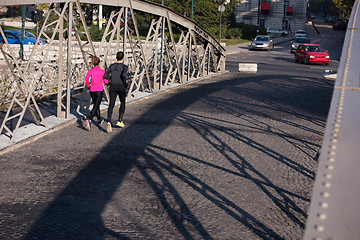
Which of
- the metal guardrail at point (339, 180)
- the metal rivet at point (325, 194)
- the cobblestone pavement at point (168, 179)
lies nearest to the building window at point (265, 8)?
the cobblestone pavement at point (168, 179)

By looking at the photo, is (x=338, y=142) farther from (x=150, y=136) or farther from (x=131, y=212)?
(x=150, y=136)

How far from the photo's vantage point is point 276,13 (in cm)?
9900

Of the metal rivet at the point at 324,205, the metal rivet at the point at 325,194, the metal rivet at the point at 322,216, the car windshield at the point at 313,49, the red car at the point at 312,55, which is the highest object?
the metal rivet at the point at 325,194

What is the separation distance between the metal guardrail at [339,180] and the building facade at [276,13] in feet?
318

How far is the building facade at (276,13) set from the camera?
97938 mm

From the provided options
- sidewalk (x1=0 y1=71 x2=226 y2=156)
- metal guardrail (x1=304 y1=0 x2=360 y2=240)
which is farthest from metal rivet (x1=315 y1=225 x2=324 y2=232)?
sidewalk (x1=0 y1=71 x2=226 y2=156)

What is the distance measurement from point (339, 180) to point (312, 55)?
38.8 m

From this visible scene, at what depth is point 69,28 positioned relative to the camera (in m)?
13.0

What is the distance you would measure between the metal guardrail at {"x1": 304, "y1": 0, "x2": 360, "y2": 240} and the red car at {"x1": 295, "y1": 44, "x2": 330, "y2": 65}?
38.0 meters

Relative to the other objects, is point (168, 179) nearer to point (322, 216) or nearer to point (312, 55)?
point (322, 216)

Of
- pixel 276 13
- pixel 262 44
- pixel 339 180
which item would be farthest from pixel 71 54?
pixel 276 13

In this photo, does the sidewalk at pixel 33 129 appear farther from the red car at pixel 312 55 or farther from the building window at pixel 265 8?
the building window at pixel 265 8

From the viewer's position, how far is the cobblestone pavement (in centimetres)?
625

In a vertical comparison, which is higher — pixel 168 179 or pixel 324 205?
pixel 324 205
